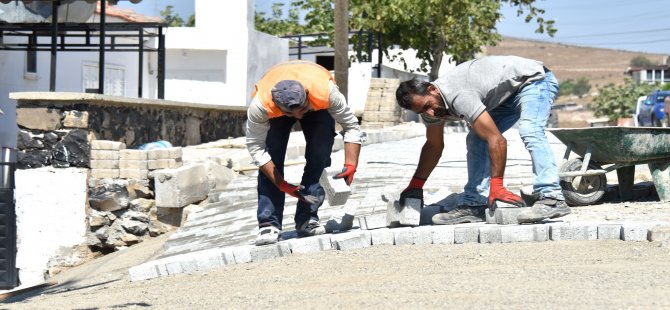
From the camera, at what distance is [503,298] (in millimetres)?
5266

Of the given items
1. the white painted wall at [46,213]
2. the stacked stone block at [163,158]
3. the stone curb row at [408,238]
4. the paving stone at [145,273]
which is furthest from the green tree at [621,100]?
the paving stone at [145,273]

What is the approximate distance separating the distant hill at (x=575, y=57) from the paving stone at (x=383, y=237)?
4627 inches

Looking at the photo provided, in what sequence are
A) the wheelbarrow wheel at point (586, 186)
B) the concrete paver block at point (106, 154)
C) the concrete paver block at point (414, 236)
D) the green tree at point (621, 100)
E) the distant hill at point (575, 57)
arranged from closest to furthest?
the concrete paver block at point (414, 236)
the wheelbarrow wheel at point (586, 186)
the concrete paver block at point (106, 154)
the green tree at point (621, 100)
the distant hill at point (575, 57)

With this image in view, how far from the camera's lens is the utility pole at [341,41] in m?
16.6

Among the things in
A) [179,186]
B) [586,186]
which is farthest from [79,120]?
[586,186]

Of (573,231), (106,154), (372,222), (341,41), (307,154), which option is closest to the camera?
(573,231)

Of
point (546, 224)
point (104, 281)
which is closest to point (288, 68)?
point (546, 224)

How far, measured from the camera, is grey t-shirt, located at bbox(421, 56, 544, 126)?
6.94 m

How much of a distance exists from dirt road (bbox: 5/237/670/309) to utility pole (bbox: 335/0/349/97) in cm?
966

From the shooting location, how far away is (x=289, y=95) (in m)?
6.73

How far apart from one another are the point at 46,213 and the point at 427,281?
7.42 meters

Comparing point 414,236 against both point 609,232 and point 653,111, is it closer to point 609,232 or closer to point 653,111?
point 609,232

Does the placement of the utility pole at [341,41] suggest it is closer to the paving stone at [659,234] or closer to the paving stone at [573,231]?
the paving stone at [573,231]

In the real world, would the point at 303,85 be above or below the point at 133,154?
above
